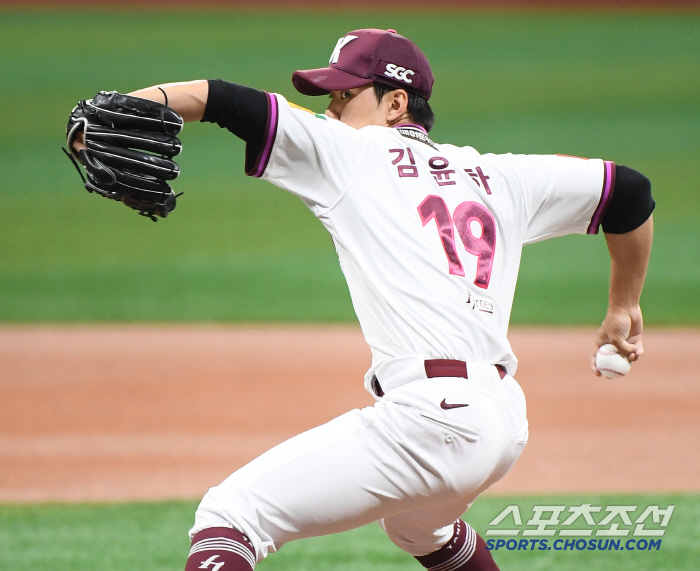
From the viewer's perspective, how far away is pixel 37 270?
10.8 m

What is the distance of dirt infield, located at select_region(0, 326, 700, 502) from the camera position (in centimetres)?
529

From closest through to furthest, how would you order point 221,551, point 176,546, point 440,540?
point 221,551 < point 440,540 < point 176,546

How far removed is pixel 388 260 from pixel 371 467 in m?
0.54

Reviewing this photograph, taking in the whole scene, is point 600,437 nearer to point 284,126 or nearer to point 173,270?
point 284,126

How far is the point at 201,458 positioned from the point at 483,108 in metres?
14.8

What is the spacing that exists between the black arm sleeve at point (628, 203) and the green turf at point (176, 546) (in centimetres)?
184

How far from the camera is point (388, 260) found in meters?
2.39

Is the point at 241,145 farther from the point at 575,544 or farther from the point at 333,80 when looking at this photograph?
the point at 333,80

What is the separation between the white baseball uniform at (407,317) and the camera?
7.27 ft

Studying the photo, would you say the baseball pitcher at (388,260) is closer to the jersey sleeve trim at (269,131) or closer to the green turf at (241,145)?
the jersey sleeve trim at (269,131)

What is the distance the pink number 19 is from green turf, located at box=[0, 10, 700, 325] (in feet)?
21.9

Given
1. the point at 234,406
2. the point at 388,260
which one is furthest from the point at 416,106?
the point at 234,406

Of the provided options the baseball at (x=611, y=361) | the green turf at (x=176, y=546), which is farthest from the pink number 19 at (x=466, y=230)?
the green turf at (x=176, y=546)

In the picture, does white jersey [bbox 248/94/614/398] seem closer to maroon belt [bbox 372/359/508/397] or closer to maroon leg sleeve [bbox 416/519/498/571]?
maroon belt [bbox 372/359/508/397]
